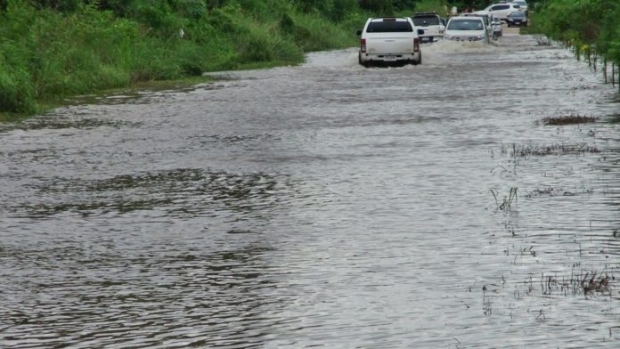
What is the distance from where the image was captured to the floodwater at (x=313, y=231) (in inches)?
344

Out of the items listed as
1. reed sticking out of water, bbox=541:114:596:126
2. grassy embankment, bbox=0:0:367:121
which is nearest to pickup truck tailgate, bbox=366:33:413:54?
grassy embankment, bbox=0:0:367:121

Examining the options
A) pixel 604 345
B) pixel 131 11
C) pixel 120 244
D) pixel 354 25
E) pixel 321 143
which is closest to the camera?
pixel 604 345

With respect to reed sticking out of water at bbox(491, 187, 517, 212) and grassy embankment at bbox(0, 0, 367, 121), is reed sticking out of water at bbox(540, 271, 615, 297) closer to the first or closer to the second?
reed sticking out of water at bbox(491, 187, 517, 212)

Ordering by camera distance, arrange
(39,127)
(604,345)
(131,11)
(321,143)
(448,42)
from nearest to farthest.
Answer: (604,345), (321,143), (39,127), (131,11), (448,42)

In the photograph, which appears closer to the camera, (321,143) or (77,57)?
(321,143)

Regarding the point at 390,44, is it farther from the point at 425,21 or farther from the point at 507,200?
the point at 507,200

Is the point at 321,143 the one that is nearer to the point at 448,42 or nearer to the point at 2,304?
the point at 2,304

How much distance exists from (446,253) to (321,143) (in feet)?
30.6

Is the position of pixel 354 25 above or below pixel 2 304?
below

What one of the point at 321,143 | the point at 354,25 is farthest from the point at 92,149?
the point at 354,25

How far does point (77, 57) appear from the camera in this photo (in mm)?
34781

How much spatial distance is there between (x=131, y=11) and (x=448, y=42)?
14344mm

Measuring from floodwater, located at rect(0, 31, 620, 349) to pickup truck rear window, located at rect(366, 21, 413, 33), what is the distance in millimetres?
19122

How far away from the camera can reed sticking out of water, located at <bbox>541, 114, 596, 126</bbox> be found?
22281mm
